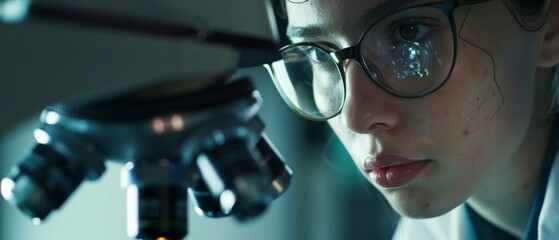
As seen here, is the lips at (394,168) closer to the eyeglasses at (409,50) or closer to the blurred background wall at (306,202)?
the eyeglasses at (409,50)

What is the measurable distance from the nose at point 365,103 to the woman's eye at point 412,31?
8 cm

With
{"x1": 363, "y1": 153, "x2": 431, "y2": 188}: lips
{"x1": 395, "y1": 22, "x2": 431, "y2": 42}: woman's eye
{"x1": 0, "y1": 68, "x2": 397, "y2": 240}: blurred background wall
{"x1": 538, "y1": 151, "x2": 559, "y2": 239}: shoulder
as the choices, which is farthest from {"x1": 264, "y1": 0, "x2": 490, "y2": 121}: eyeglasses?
{"x1": 0, "y1": 68, "x2": 397, "y2": 240}: blurred background wall

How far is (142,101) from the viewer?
25.0 inches

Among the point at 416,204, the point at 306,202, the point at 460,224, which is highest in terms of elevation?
the point at 416,204

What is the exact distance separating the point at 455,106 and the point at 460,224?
456mm

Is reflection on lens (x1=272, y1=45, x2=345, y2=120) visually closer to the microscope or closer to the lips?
the lips

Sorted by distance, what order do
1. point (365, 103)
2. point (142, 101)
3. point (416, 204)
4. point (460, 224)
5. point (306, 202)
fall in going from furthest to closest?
point (306, 202)
point (460, 224)
point (416, 204)
point (365, 103)
point (142, 101)

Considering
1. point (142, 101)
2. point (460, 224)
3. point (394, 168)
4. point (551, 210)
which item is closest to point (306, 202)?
point (460, 224)

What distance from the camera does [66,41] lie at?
1.91 ft

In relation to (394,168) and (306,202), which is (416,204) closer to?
(394,168)

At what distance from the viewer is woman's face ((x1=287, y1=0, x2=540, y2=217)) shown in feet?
3.58

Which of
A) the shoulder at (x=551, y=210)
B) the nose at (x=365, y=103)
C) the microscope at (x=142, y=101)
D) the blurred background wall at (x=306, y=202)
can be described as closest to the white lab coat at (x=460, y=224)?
the shoulder at (x=551, y=210)

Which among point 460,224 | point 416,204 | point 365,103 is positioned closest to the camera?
point 365,103

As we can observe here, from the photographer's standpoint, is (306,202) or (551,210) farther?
(306,202)
